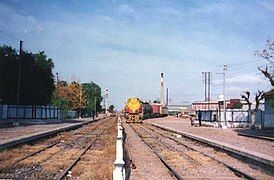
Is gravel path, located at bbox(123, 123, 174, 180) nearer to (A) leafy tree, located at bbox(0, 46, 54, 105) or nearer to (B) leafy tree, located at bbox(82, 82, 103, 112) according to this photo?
(A) leafy tree, located at bbox(0, 46, 54, 105)

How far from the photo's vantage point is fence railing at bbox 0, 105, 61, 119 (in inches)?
2092

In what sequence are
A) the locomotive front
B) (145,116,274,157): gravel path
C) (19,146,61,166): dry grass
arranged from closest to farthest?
(19,146,61,166): dry grass
(145,116,274,157): gravel path
the locomotive front

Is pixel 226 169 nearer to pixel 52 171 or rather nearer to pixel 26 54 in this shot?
pixel 52 171

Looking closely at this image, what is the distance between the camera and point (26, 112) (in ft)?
191

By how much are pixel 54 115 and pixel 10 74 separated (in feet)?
76.8

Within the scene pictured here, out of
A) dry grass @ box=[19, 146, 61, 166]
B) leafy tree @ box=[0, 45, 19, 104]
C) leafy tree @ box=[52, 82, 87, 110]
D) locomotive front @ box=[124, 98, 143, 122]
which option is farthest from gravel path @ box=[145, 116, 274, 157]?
leafy tree @ box=[52, 82, 87, 110]

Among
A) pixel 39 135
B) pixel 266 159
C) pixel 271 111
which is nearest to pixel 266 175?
pixel 266 159

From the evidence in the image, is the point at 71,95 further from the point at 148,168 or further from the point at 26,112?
the point at 148,168

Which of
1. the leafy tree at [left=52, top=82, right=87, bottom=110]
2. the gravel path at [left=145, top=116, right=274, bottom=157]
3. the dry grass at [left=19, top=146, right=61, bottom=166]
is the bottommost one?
the dry grass at [left=19, top=146, right=61, bottom=166]

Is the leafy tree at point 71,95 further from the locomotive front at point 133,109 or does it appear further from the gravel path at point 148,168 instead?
the gravel path at point 148,168

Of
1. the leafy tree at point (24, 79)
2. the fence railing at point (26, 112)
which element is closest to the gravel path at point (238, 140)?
the fence railing at point (26, 112)

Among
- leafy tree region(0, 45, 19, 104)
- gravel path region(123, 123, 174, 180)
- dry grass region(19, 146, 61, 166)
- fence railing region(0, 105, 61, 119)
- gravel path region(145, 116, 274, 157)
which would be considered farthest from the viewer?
fence railing region(0, 105, 61, 119)

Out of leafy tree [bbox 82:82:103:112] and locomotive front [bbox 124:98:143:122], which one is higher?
leafy tree [bbox 82:82:103:112]

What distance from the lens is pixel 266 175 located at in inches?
525
